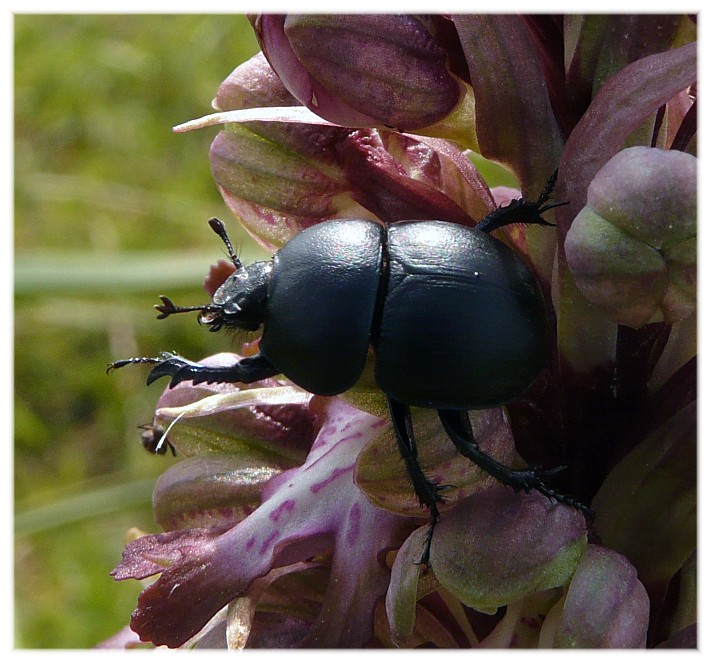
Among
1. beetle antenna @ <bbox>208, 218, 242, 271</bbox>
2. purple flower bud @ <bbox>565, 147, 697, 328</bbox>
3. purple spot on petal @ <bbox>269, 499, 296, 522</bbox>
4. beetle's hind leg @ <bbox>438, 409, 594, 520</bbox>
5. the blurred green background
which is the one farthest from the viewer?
the blurred green background

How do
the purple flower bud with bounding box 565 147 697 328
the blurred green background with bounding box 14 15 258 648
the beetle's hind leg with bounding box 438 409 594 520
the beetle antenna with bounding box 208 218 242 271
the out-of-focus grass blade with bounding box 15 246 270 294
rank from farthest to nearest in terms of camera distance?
the blurred green background with bounding box 14 15 258 648 → the out-of-focus grass blade with bounding box 15 246 270 294 → the beetle antenna with bounding box 208 218 242 271 → the beetle's hind leg with bounding box 438 409 594 520 → the purple flower bud with bounding box 565 147 697 328

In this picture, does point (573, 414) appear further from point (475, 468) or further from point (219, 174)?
point (219, 174)

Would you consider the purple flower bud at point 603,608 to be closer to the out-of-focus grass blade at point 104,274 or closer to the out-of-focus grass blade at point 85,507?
the out-of-focus grass blade at point 104,274

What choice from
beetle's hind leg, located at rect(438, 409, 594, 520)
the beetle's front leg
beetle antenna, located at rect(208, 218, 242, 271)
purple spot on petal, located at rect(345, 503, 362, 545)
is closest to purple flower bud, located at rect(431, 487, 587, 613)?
beetle's hind leg, located at rect(438, 409, 594, 520)

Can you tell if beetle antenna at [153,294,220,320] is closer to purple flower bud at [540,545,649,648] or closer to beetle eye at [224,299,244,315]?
beetle eye at [224,299,244,315]

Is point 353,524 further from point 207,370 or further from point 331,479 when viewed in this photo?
point 207,370

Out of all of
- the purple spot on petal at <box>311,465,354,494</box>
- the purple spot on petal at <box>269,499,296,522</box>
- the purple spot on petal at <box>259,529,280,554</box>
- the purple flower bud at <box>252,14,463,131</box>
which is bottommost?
the purple spot on petal at <box>259,529,280,554</box>
